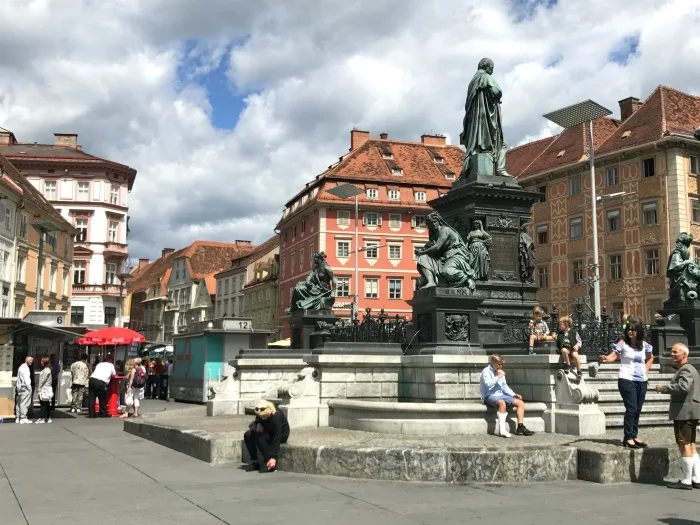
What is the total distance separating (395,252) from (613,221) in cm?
1952

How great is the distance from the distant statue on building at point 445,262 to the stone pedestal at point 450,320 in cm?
20

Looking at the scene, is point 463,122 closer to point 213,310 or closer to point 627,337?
point 627,337

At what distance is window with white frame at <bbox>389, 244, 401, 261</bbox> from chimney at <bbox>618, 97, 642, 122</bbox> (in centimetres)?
1969

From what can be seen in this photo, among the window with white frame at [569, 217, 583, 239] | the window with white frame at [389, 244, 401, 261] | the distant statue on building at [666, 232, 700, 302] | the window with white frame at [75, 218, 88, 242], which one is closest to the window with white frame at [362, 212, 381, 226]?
the window with white frame at [389, 244, 401, 261]

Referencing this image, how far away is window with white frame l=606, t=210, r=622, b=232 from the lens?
46.2 meters

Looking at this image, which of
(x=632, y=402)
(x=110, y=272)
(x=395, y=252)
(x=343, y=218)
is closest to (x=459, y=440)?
(x=632, y=402)

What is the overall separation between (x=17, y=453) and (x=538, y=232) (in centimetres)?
4378

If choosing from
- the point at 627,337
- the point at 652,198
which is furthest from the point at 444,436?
the point at 652,198

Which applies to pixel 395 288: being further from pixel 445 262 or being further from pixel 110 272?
pixel 445 262

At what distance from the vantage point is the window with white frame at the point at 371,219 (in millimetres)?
61500

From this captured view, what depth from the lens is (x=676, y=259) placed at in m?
18.0

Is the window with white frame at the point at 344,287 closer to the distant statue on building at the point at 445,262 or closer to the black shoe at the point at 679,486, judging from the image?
the distant statue on building at the point at 445,262

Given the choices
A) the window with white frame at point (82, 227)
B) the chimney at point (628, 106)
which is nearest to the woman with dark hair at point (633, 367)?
the chimney at point (628, 106)

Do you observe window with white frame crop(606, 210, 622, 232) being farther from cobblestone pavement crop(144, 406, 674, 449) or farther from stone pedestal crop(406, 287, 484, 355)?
cobblestone pavement crop(144, 406, 674, 449)
